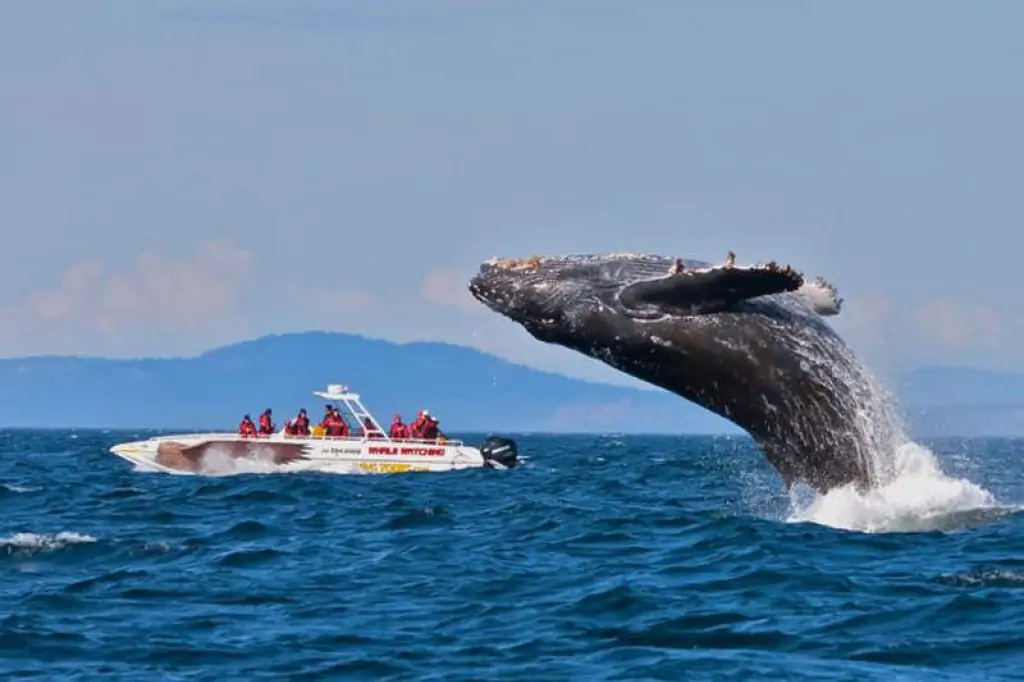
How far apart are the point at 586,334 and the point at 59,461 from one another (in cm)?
4039

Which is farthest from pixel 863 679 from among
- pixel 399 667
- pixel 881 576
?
pixel 881 576

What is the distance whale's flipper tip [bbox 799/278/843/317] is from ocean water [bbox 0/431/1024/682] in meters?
1.39

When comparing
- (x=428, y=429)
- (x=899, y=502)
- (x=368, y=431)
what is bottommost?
(x=899, y=502)

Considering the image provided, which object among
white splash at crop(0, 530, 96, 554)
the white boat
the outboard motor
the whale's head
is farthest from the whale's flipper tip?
the outboard motor

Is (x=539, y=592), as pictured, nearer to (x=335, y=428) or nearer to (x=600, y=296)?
(x=600, y=296)

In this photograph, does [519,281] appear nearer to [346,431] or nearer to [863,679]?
[863,679]

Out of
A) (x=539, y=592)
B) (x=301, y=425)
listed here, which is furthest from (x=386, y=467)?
(x=539, y=592)

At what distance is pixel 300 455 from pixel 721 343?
25650 millimetres

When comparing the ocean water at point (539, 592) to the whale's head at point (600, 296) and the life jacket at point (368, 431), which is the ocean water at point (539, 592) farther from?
the life jacket at point (368, 431)

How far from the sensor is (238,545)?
59.3 ft

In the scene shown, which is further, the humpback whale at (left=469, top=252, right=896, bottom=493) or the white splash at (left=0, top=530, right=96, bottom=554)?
the white splash at (left=0, top=530, right=96, bottom=554)

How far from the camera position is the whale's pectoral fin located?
13.4 m

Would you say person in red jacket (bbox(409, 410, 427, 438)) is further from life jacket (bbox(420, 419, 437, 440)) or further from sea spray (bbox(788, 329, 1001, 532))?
sea spray (bbox(788, 329, 1001, 532))

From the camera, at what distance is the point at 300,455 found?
1550 inches
